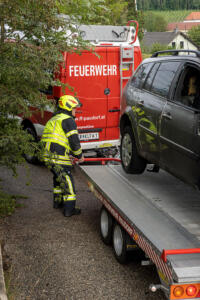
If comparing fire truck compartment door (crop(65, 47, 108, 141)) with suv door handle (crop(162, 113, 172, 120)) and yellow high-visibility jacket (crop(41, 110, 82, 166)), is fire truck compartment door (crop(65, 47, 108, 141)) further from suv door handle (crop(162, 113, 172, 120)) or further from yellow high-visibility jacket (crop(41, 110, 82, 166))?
suv door handle (crop(162, 113, 172, 120))

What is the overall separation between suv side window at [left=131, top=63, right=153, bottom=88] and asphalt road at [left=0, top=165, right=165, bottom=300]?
6.24 ft

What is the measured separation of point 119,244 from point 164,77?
2.03 meters

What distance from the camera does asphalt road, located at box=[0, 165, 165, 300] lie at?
4.31 metres

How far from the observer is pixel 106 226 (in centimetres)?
543

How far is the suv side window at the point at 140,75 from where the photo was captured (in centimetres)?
548

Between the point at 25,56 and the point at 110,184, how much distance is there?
1.97 meters

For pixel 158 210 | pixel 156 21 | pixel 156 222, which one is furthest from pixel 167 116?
pixel 156 21

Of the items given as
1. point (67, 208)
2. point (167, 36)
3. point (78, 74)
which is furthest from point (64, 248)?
point (167, 36)

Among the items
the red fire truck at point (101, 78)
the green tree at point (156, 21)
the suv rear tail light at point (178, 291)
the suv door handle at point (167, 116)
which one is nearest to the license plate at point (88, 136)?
the red fire truck at point (101, 78)

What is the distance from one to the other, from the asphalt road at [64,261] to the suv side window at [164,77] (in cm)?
199

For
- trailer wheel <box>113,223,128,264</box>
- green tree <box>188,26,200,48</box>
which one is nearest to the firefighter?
trailer wheel <box>113,223,128,264</box>

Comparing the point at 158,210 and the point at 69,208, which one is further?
the point at 69,208

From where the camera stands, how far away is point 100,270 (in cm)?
477

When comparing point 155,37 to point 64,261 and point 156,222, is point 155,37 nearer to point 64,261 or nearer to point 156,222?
point 64,261
